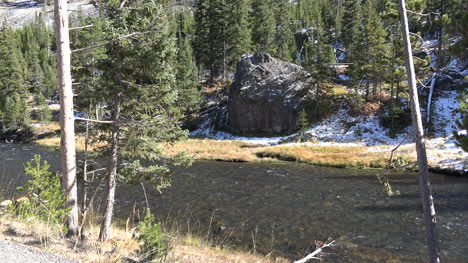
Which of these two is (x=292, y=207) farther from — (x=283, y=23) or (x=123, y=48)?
(x=283, y=23)

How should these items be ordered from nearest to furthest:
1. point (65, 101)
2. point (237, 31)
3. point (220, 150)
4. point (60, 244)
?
point (60, 244)
point (65, 101)
point (220, 150)
point (237, 31)

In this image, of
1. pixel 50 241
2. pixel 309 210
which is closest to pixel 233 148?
pixel 309 210

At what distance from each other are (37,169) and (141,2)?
6.79m

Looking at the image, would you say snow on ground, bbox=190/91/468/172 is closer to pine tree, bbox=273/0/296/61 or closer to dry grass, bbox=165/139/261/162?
dry grass, bbox=165/139/261/162

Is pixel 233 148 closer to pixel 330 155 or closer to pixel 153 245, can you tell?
pixel 330 155

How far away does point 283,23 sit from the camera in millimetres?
69875

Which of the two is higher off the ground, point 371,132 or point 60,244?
point 60,244

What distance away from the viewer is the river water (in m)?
13.3

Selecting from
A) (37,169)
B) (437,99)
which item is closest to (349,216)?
(37,169)

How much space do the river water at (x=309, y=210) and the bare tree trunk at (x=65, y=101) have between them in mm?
4294

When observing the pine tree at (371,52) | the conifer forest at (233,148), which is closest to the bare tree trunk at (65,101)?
the conifer forest at (233,148)

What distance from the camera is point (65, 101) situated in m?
7.39

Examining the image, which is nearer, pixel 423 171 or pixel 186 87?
pixel 423 171

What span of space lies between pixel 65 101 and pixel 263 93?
42100 mm
